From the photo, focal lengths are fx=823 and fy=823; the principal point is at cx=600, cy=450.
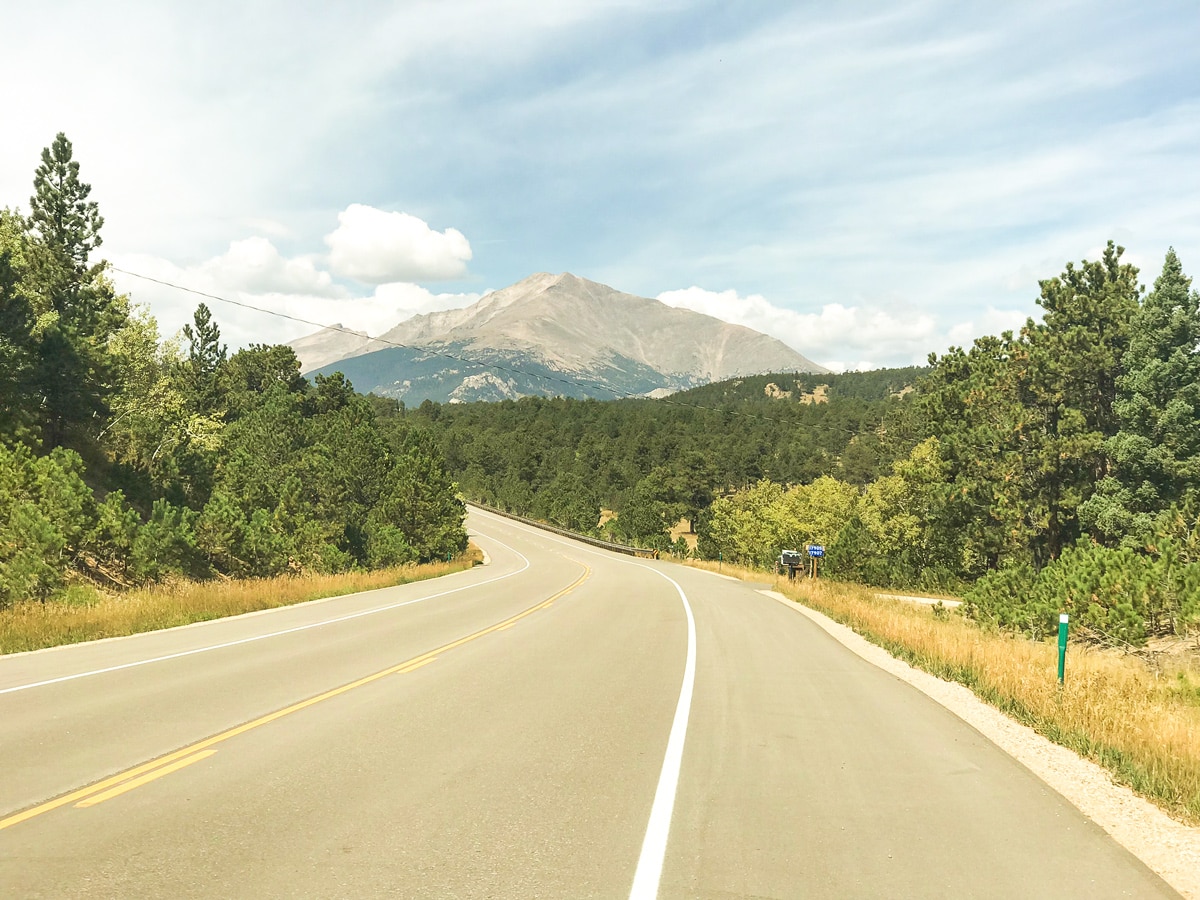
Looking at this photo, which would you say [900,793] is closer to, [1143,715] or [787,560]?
[1143,715]

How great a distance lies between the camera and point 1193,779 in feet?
21.6

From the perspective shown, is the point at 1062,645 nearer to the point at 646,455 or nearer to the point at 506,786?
the point at 506,786

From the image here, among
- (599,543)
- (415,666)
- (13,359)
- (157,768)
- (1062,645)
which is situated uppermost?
(13,359)

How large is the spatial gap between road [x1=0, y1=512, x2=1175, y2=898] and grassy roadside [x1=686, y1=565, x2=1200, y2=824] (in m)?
0.91

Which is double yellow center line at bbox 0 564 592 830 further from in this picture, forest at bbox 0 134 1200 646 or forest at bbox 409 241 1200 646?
forest at bbox 409 241 1200 646

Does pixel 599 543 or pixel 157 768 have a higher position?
pixel 157 768

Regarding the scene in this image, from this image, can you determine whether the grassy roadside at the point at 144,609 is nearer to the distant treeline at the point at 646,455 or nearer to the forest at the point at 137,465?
the forest at the point at 137,465

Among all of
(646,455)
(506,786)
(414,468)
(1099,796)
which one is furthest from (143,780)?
(646,455)

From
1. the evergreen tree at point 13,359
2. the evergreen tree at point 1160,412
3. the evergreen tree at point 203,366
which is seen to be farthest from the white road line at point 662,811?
the evergreen tree at point 203,366

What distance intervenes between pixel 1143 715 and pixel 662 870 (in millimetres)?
7238

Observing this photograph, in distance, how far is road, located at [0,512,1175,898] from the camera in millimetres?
4559

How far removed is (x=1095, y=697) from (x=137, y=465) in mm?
38601

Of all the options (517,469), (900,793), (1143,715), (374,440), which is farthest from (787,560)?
(517,469)

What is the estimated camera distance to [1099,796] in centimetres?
655
